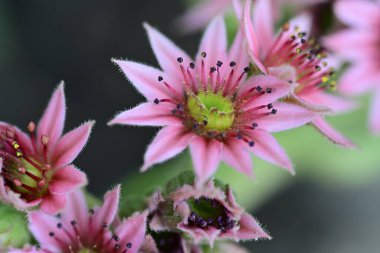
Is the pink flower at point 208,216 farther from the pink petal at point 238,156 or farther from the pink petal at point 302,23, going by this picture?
the pink petal at point 302,23

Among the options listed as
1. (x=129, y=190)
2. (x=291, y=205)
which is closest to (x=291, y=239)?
(x=291, y=205)

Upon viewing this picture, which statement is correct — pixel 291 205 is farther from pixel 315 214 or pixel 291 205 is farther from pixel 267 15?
pixel 267 15

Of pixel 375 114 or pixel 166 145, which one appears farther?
pixel 375 114

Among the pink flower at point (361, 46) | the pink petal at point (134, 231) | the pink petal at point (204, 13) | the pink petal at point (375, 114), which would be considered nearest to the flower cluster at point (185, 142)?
the pink petal at point (134, 231)

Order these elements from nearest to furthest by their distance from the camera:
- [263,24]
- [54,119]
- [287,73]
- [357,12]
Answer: [287,73]
[54,119]
[263,24]
[357,12]

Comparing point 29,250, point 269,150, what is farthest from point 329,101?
point 29,250

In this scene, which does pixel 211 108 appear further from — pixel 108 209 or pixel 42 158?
pixel 42 158
